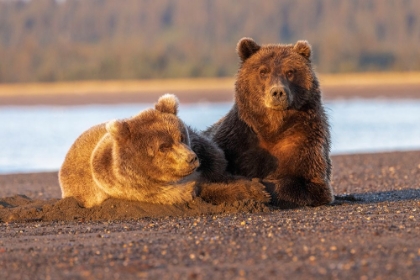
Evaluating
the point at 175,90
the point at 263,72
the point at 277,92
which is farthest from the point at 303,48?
the point at 175,90

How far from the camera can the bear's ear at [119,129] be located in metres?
7.12

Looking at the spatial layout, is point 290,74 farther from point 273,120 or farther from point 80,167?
point 80,167

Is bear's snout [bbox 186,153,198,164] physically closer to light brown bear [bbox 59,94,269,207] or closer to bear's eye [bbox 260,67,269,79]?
light brown bear [bbox 59,94,269,207]

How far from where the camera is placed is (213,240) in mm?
5816

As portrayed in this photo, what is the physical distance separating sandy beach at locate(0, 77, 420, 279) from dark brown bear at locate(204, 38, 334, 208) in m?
0.34

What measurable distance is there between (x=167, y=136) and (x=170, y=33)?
90.0m

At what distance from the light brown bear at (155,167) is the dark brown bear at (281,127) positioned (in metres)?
0.36

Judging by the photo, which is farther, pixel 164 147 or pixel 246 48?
pixel 246 48

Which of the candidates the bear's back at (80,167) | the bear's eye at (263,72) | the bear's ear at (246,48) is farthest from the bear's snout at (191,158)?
the bear's ear at (246,48)

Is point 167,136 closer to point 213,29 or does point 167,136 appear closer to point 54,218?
point 54,218

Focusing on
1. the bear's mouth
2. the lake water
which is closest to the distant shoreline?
the lake water

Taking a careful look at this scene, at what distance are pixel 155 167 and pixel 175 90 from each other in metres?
35.0

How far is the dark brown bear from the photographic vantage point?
7852 mm

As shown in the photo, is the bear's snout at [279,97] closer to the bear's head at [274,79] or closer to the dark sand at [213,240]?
the bear's head at [274,79]
